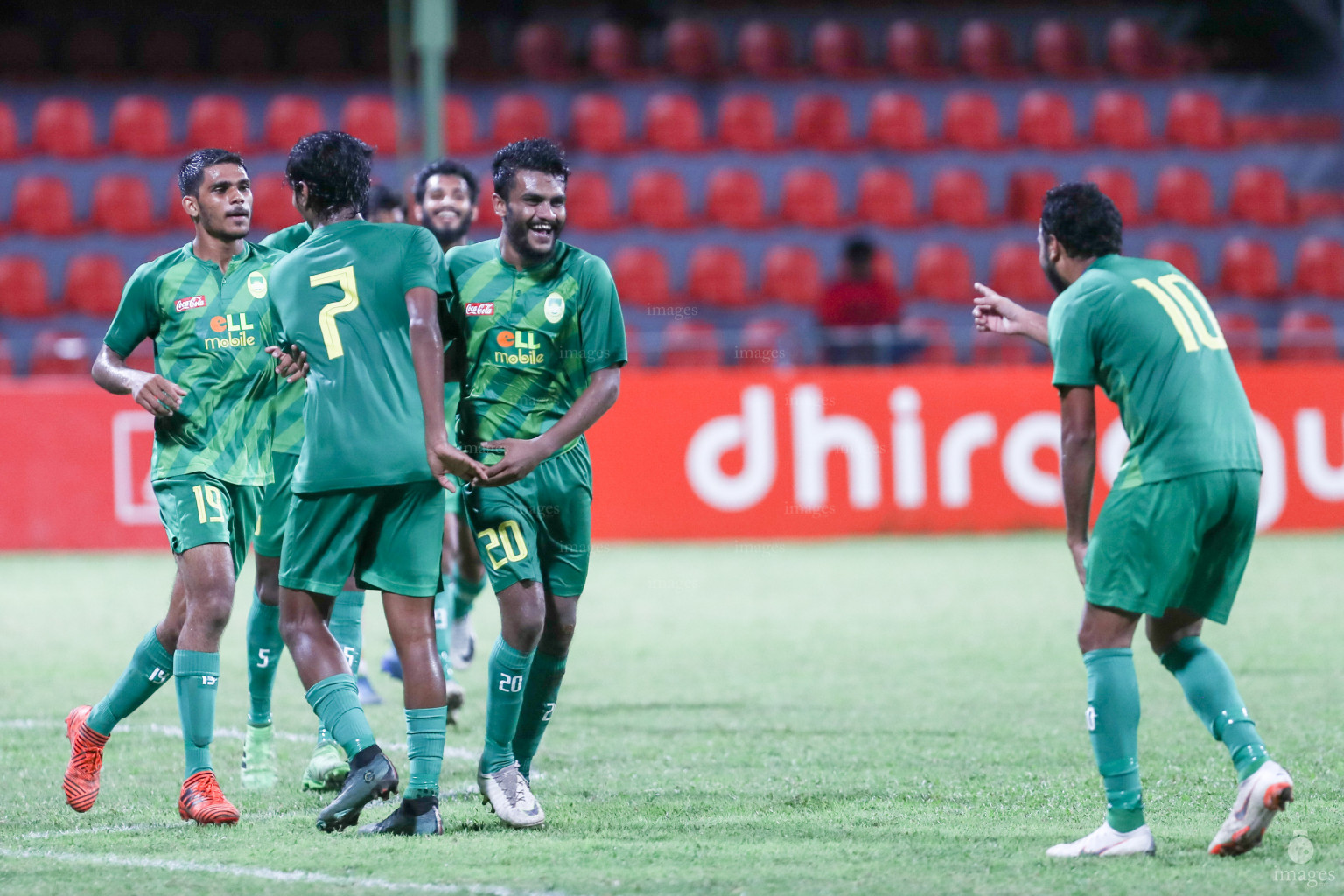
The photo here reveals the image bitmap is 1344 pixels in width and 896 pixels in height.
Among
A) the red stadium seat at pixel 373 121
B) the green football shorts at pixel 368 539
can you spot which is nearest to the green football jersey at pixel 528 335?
the green football shorts at pixel 368 539

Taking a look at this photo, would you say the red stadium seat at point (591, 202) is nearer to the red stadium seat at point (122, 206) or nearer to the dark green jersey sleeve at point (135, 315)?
the red stadium seat at point (122, 206)

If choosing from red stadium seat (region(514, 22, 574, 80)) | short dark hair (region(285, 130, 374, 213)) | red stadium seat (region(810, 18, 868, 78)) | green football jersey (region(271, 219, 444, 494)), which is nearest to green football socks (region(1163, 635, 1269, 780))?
green football jersey (region(271, 219, 444, 494))

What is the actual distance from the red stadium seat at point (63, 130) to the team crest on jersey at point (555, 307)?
14854 mm

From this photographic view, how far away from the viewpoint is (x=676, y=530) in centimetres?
1421

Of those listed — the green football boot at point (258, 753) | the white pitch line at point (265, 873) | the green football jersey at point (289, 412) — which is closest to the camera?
the white pitch line at point (265, 873)

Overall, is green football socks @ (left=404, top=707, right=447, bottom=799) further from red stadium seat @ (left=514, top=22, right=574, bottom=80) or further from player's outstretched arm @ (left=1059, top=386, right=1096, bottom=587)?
red stadium seat @ (left=514, top=22, right=574, bottom=80)

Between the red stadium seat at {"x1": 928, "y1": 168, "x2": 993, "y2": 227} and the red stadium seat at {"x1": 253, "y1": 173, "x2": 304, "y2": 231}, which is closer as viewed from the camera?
the red stadium seat at {"x1": 253, "y1": 173, "x2": 304, "y2": 231}

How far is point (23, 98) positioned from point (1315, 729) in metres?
17.1

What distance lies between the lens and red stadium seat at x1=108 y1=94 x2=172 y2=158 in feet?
60.8

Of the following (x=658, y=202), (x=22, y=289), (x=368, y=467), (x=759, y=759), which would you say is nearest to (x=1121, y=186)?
(x=658, y=202)

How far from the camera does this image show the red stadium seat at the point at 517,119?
1838 centimetres

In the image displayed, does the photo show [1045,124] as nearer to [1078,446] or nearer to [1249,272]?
[1249,272]

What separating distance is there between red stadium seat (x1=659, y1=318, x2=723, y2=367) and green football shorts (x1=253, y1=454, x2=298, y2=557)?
847cm

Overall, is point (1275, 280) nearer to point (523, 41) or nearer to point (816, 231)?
point (816, 231)
